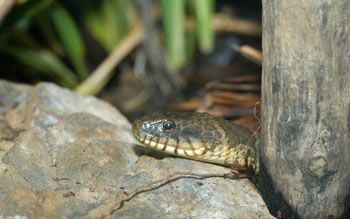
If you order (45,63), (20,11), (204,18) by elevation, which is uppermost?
(20,11)

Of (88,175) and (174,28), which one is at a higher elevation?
(174,28)

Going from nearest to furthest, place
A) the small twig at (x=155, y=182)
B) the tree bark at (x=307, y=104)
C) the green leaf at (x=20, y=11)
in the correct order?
the tree bark at (x=307, y=104) → the small twig at (x=155, y=182) → the green leaf at (x=20, y=11)

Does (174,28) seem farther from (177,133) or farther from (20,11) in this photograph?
(177,133)

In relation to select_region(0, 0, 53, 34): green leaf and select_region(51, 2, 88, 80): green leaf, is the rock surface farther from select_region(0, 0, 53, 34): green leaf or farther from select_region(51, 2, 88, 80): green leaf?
select_region(51, 2, 88, 80): green leaf

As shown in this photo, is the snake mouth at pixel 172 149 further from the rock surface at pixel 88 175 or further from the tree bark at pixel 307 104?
the tree bark at pixel 307 104

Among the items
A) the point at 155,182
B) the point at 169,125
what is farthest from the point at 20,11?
the point at 155,182

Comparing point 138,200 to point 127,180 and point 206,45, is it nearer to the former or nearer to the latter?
point 127,180

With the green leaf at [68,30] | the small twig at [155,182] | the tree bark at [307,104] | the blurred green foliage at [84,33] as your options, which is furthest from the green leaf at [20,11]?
the tree bark at [307,104]
